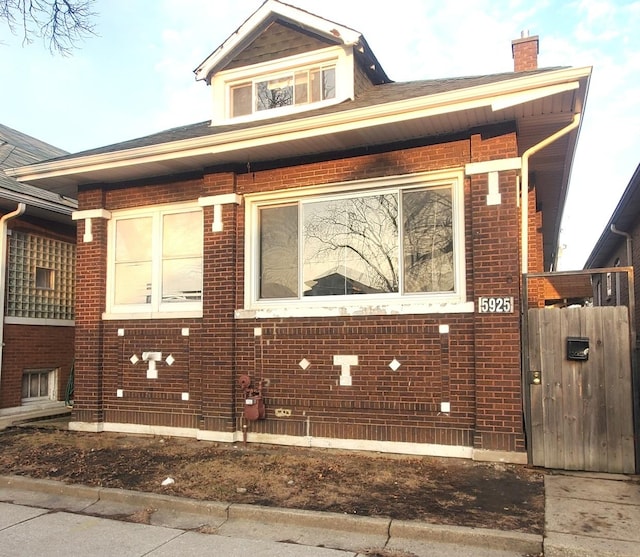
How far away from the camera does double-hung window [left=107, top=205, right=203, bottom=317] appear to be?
869 cm

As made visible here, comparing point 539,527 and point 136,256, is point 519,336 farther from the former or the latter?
point 136,256

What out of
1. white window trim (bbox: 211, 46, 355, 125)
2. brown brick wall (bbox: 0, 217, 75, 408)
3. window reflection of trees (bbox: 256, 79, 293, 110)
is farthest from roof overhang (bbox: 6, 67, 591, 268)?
brown brick wall (bbox: 0, 217, 75, 408)

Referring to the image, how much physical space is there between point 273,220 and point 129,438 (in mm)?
3960

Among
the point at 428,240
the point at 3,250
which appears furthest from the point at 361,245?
the point at 3,250

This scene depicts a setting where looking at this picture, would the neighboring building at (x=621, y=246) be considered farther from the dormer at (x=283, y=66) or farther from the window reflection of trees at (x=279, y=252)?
the dormer at (x=283, y=66)

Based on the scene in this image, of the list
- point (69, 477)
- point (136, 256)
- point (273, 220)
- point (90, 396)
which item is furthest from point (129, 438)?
point (273, 220)

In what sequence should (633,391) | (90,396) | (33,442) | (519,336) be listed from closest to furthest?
(633,391) < (519,336) < (33,442) < (90,396)

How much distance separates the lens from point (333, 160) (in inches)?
303

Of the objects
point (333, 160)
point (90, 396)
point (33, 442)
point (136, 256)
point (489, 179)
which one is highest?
point (333, 160)

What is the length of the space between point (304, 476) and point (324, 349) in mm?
1883

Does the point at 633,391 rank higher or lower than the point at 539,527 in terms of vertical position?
higher

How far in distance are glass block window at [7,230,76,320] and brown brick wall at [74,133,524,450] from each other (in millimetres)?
2386

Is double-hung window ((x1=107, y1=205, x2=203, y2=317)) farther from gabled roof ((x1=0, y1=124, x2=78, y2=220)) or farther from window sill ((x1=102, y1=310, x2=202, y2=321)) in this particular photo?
gabled roof ((x1=0, y1=124, x2=78, y2=220))

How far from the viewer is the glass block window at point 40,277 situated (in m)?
10.7
